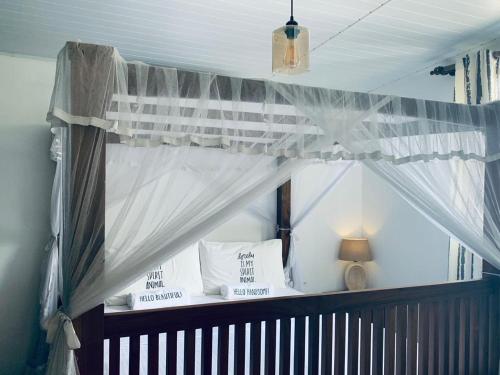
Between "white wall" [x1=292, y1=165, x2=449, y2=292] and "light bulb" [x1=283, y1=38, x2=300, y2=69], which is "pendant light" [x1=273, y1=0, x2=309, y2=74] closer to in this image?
"light bulb" [x1=283, y1=38, x2=300, y2=69]

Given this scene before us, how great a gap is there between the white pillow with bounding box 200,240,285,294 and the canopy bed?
1.33 m

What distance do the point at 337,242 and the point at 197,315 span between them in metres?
3.05

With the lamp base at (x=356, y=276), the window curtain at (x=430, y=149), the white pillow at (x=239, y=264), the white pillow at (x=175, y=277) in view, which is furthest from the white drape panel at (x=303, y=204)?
the window curtain at (x=430, y=149)

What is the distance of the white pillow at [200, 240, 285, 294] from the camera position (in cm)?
403

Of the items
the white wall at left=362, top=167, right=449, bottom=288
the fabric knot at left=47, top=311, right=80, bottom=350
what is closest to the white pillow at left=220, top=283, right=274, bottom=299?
the white wall at left=362, top=167, right=449, bottom=288

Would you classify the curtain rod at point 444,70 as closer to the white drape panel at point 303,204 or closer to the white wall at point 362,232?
the white drape panel at point 303,204

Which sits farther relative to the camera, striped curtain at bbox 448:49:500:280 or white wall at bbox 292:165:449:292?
white wall at bbox 292:165:449:292

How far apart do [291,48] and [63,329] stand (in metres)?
1.46

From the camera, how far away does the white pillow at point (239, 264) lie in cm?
403

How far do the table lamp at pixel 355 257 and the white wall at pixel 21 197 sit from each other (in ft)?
9.30

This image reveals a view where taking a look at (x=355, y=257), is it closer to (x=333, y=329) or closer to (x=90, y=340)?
(x=333, y=329)

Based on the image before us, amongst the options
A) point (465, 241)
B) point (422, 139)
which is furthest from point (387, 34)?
point (465, 241)

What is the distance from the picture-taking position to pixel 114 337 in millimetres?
1869

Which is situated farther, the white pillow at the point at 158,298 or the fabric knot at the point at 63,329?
the white pillow at the point at 158,298
